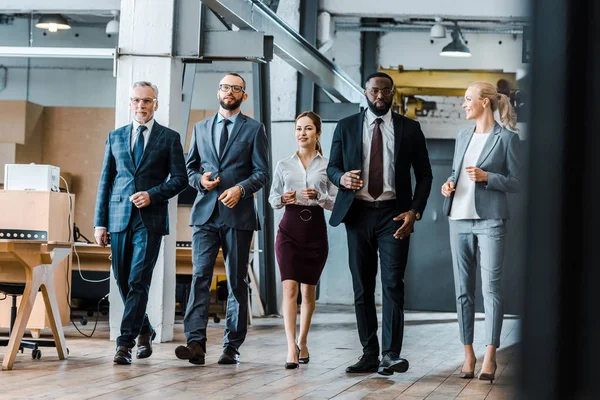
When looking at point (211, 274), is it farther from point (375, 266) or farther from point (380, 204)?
point (380, 204)

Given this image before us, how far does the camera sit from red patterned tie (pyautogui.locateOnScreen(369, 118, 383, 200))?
189 inches

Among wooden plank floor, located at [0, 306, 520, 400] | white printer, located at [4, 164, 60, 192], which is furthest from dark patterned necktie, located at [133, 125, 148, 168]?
white printer, located at [4, 164, 60, 192]

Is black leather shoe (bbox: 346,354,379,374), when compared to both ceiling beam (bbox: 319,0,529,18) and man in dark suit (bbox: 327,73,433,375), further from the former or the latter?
ceiling beam (bbox: 319,0,529,18)

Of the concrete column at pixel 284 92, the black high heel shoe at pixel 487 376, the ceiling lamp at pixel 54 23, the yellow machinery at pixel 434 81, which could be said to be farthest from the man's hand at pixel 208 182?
the yellow machinery at pixel 434 81

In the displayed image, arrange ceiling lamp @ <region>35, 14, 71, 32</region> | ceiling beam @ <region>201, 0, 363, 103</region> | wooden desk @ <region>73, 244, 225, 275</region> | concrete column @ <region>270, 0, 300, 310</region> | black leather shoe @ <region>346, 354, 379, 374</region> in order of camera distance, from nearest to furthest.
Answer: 1. black leather shoe @ <region>346, 354, 379, 374</region>
2. ceiling beam @ <region>201, 0, 363, 103</region>
3. wooden desk @ <region>73, 244, 225, 275</region>
4. concrete column @ <region>270, 0, 300, 310</region>
5. ceiling lamp @ <region>35, 14, 71, 32</region>

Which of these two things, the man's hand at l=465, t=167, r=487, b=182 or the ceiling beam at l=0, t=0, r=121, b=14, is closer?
the man's hand at l=465, t=167, r=487, b=182

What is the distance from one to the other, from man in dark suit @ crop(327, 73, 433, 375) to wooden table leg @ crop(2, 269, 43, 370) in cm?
177

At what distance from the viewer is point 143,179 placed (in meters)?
5.19

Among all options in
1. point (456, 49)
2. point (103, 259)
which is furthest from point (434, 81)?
point (103, 259)

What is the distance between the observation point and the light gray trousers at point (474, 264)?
451 cm

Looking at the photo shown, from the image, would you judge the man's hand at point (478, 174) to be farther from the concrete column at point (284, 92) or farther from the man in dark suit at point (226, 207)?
the concrete column at point (284, 92)

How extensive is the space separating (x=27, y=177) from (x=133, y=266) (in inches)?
Result: 101

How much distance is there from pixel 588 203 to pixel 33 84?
15323mm

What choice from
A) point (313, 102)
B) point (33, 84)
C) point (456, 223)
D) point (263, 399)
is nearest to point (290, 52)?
point (313, 102)
